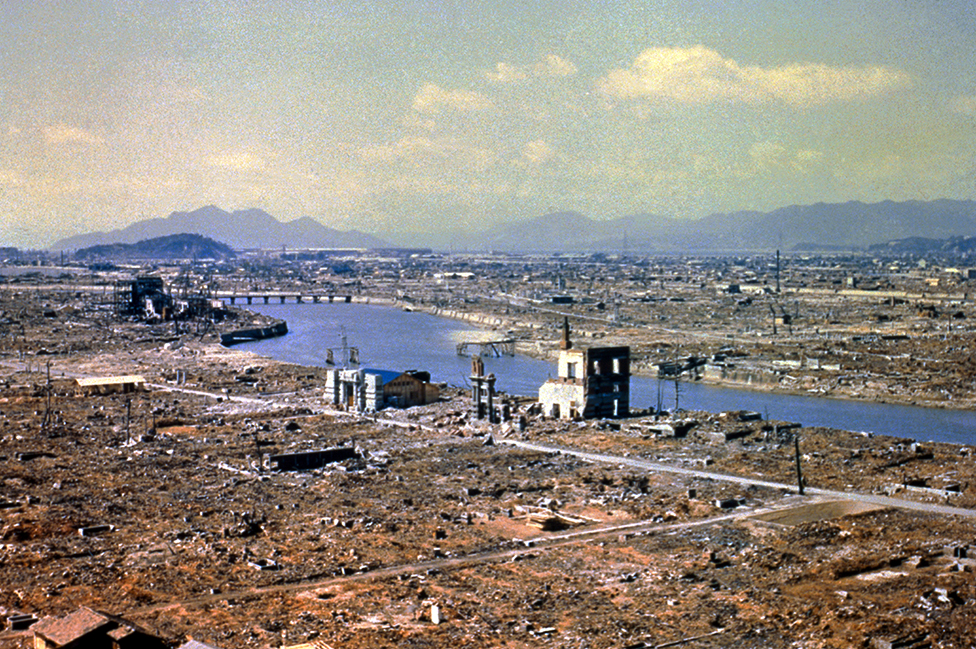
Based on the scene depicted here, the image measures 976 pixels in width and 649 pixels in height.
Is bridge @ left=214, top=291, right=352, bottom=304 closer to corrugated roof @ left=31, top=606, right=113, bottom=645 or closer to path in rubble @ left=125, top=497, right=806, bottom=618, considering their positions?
path in rubble @ left=125, top=497, right=806, bottom=618

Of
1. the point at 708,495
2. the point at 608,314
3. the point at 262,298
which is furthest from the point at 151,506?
the point at 262,298

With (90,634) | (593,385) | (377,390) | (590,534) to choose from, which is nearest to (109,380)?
(377,390)

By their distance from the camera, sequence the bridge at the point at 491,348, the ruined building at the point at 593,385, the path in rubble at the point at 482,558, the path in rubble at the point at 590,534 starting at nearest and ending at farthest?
the path in rubble at the point at 482,558 < the path in rubble at the point at 590,534 < the ruined building at the point at 593,385 < the bridge at the point at 491,348

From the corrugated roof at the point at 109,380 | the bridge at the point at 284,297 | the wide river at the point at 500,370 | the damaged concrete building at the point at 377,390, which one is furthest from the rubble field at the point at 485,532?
the bridge at the point at 284,297

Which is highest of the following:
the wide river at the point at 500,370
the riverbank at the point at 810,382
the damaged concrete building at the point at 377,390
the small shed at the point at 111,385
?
the damaged concrete building at the point at 377,390

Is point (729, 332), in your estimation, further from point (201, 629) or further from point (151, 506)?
point (201, 629)

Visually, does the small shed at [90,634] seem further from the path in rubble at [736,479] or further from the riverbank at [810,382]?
the riverbank at [810,382]

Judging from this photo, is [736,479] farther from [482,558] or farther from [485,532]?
[482,558]
